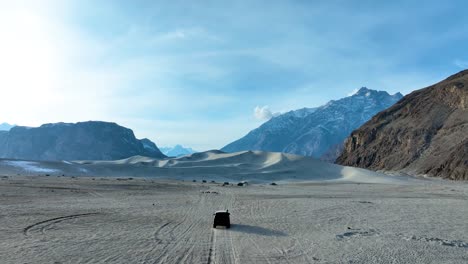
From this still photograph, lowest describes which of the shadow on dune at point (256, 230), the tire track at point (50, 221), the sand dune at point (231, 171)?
the shadow on dune at point (256, 230)

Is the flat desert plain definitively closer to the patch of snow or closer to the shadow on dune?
the shadow on dune

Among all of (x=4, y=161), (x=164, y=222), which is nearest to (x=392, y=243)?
(x=164, y=222)

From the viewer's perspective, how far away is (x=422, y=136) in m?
116

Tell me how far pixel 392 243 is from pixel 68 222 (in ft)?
41.1

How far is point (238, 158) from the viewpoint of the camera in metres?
120

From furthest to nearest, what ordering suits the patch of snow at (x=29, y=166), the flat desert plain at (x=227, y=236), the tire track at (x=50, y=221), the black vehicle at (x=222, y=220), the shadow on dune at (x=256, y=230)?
the patch of snow at (x=29, y=166)
the black vehicle at (x=222, y=220)
the shadow on dune at (x=256, y=230)
the tire track at (x=50, y=221)
the flat desert plain at (x=227, y=236)

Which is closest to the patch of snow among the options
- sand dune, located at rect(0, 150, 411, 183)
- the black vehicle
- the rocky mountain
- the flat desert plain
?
sand dune, located at rect(0, 150, 411, 183)

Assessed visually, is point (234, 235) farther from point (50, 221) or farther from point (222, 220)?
point (50, 221)

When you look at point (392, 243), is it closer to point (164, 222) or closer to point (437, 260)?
point (437, 260)

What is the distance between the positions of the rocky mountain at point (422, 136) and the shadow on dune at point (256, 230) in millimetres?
77952

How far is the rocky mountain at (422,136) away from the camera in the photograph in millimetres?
97188

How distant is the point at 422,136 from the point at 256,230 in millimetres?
109762

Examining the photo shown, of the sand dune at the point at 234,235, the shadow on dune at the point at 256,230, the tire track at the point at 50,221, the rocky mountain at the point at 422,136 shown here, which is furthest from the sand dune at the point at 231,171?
the tire track at the point at 50,221

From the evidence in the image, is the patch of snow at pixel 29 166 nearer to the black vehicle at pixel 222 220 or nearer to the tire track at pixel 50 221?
the tire track at pixel 50 221
